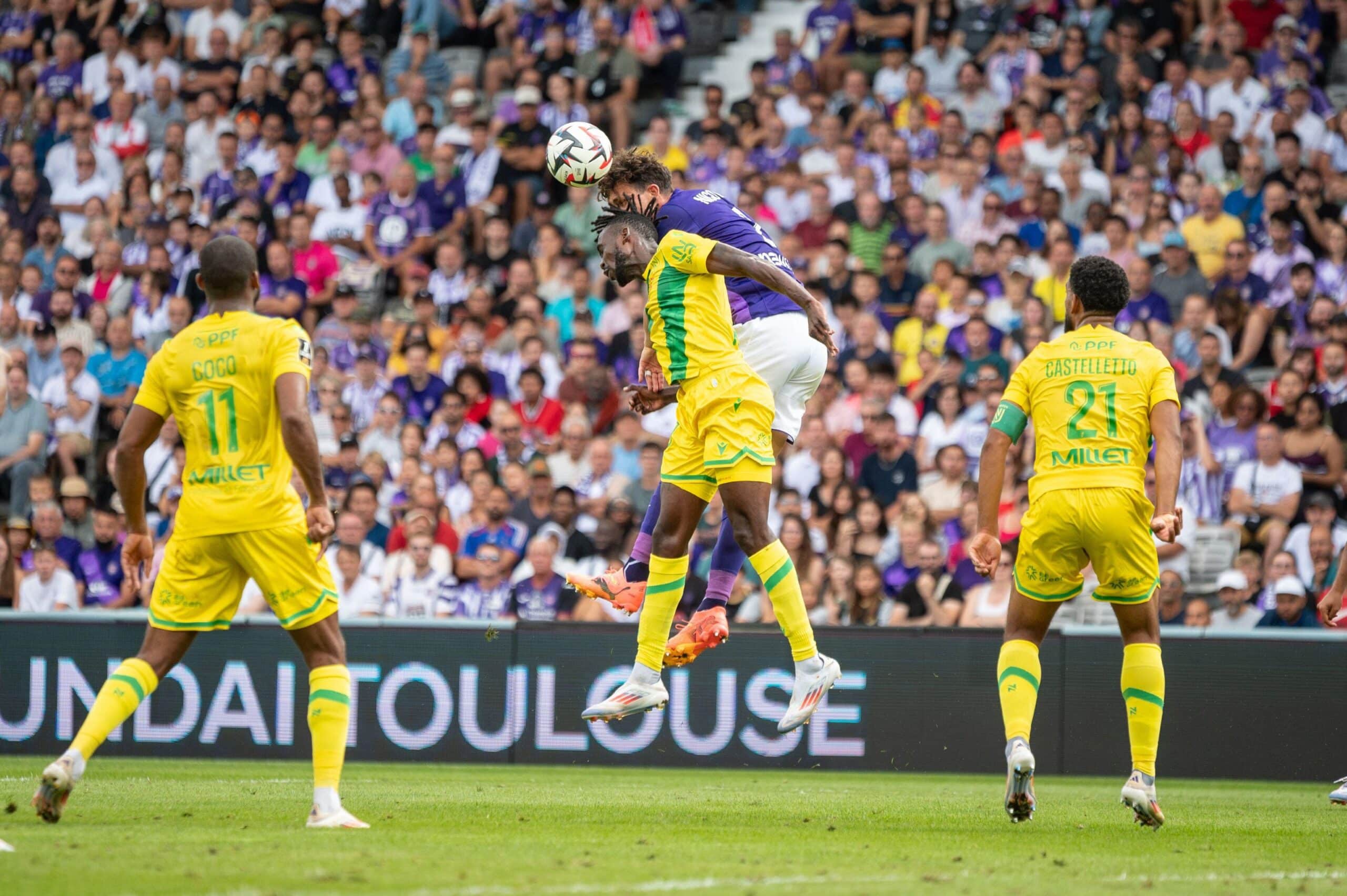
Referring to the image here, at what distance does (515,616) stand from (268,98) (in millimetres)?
9677

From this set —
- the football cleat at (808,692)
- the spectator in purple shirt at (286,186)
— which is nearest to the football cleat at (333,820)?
the football cleat at (808,692)

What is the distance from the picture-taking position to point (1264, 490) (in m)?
14.1

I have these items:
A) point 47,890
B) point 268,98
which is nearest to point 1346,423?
point 47,890

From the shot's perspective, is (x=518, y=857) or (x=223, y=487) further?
(x=223, y=487)

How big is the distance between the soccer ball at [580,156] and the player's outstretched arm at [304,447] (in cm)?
251

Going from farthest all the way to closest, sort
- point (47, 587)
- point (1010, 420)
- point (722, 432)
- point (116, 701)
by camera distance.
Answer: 1. point (47, 587)
2. point (722, 432)
3. point (1010, 420)
4. point (116, 701)

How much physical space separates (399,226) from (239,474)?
40.0 feet

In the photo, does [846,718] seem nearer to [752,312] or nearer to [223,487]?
[752,312]

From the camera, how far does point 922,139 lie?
1820 centimetres

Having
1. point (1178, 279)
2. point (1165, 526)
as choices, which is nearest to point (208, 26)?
point (1178, 279)

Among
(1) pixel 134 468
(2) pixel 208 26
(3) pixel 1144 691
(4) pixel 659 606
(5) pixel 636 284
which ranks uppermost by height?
(2) pixel 208 26

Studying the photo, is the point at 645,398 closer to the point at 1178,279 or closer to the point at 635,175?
the point at 635,175

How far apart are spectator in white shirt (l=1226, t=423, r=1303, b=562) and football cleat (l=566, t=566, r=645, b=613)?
665 centimetres

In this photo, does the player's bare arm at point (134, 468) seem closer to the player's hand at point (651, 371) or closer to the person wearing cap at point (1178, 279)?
the player's hand at point (651, 371)
